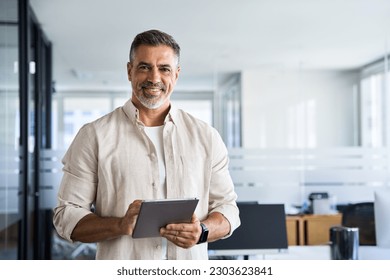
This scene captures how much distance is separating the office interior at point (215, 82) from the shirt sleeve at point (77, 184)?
1498 mm

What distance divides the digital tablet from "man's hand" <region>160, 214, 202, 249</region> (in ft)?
0.04

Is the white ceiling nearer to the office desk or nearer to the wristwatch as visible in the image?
the office desk

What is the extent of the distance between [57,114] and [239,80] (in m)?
1.35

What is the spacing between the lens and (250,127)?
5.21m

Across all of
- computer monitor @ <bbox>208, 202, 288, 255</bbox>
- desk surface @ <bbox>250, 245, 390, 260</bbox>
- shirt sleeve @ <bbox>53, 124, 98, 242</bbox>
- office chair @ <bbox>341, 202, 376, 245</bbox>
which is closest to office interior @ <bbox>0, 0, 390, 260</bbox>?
office chair @ <bbox>341, 202, 376, 245</bbox>

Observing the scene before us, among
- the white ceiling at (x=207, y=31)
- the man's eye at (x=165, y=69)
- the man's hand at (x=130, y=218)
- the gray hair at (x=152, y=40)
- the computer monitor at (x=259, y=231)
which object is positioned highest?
the white ceiling at (x=207, y=31)

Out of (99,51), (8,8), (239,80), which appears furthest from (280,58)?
(8,8)

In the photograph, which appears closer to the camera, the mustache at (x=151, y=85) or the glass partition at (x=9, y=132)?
the mustache at (x=151, y=85)

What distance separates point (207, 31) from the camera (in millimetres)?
3762

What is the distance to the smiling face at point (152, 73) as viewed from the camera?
4.89ft

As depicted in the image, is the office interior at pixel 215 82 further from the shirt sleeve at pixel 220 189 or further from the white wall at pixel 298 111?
the shirt sleeve at pixel 220 189

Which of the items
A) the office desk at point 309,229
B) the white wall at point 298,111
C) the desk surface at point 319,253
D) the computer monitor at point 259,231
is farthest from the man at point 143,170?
the white wall at point 298,111

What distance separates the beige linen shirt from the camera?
1449mm

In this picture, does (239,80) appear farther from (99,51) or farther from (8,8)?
(8,8)
